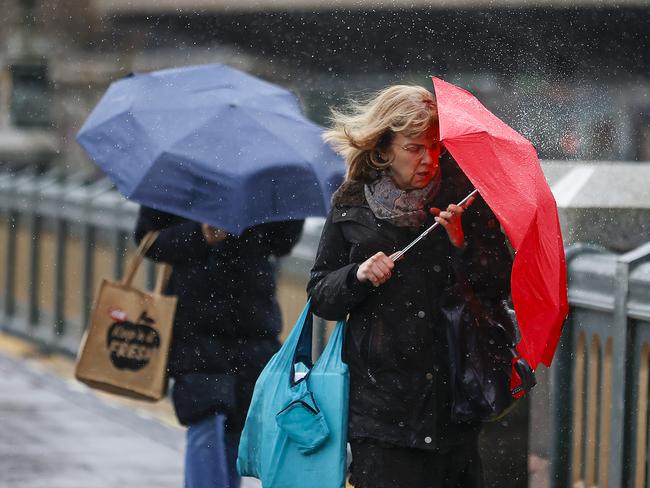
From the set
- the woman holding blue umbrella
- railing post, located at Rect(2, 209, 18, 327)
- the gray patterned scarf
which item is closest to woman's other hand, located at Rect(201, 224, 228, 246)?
the woman holding blue umbrella

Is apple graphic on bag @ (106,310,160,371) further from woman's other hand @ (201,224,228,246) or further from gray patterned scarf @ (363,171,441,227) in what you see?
gray patterned scarf @ (363,171,441,227)

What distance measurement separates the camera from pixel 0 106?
3159 centimetres

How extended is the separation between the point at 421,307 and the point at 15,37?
574 inches

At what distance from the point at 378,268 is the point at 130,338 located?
1.89 metres

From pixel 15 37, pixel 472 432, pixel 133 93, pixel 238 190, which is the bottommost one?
pixel 472 432

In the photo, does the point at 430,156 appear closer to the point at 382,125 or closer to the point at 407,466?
the point at 382,125

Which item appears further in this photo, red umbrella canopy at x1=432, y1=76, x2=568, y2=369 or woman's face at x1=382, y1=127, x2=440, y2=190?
woman's face at x1=382, y1=127, x2=440, y2=190

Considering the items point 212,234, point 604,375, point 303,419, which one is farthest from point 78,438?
point 303,419

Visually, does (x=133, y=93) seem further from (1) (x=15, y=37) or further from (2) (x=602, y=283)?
(1) (x=15, y=37)

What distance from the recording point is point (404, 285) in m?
4.34

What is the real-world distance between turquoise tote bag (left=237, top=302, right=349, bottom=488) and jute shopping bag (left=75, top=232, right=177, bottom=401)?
126 cm

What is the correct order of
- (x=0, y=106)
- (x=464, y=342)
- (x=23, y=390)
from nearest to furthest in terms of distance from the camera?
(x=464, y=342) < (x=23, y=390) < (x=0, y=106)

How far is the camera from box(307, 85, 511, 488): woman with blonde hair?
14.0 ft

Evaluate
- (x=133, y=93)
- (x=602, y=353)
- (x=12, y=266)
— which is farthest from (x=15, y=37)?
(x=602, y=353)
